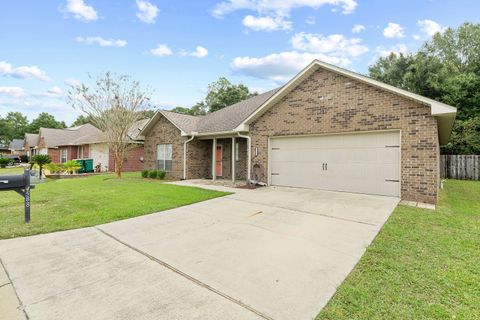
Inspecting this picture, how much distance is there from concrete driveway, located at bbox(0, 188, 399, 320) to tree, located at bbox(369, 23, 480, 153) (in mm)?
17314

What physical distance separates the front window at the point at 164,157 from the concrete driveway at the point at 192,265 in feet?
31.9

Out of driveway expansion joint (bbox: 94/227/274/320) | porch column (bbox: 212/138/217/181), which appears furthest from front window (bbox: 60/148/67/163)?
driveway expansion joint (bbox: 94/227/274/320)

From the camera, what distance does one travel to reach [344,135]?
9141 millimetres

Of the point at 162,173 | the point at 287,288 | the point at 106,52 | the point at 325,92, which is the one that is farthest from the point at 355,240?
the point at 106,52

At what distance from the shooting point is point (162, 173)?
48.9 feet

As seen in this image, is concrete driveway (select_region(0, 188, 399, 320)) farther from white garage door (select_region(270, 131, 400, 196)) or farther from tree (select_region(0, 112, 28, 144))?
tree (select_region(0, 112, 28, 144))

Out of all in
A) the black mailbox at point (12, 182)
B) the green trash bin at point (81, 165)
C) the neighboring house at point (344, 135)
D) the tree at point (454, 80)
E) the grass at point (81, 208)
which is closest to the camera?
the black mailbox at point (12, 182)

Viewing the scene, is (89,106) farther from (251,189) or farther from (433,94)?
(433,94)

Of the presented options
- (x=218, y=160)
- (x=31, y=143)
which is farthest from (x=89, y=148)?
(x=31, y=143)

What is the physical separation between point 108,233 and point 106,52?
566 inches

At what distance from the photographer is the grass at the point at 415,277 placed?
8.05ft

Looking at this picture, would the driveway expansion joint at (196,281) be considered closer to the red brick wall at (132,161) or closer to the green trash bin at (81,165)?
the red brick wall at (132,161)

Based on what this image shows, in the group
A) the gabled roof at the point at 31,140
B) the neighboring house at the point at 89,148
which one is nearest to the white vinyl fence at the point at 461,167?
the neighboring house at the point at 89,148

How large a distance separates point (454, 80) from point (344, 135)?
1748cm
